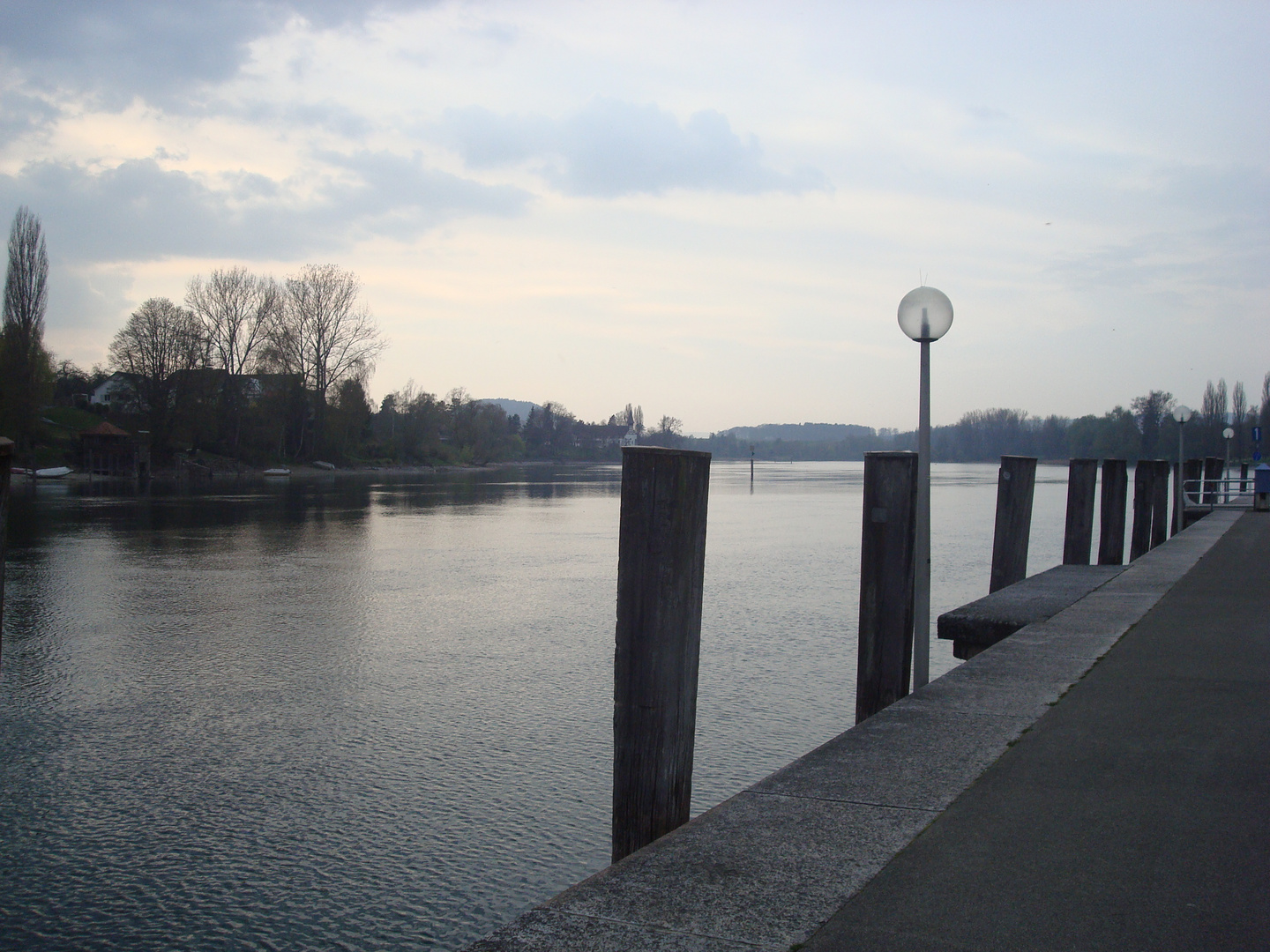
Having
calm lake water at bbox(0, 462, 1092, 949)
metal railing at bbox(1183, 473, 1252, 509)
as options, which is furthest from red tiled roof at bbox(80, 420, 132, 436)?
metal railing at bbox(1183, 473, 1252, 509)

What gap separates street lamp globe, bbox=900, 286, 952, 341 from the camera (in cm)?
701

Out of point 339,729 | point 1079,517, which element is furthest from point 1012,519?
point 339,729

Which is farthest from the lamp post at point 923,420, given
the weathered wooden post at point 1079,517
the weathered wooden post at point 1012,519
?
the weathered wooden post at point 1079,517

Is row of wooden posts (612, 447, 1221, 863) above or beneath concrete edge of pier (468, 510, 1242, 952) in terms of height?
above

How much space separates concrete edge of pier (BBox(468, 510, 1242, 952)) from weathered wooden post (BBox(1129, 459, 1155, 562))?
1342 centimetres

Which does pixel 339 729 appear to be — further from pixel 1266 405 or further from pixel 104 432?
pixel 1266 405

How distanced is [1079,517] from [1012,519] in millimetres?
2815

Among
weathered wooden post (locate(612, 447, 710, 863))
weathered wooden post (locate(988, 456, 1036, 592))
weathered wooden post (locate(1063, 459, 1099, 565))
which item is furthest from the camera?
weathered wooden post (locate(1063, 459, 1099, 565))

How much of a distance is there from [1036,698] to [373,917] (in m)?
3.61

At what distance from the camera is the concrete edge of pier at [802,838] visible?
2.73 meters

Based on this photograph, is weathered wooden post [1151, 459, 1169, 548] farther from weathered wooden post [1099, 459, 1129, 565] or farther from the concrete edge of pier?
the concrete edge of pier

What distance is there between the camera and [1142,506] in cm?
1773

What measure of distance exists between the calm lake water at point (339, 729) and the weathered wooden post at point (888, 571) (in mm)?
964

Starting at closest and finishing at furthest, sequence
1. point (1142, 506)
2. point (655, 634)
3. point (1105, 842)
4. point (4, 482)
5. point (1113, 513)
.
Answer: point (4, 482) < point (1105, 842) < point (655, 634) < point (1113, 513) < point (1142, 506)
